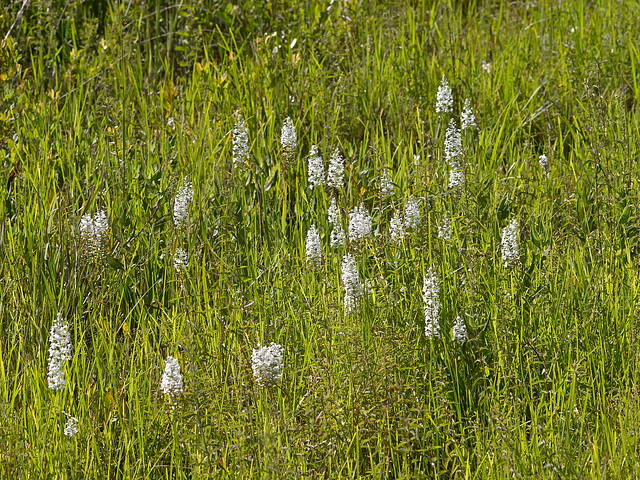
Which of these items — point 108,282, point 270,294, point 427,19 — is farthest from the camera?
point 427,19

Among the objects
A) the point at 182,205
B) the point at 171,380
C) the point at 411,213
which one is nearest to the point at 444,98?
the point at 411,213

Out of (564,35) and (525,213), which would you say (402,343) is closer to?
(525,213)

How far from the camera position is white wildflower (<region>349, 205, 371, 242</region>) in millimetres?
2814

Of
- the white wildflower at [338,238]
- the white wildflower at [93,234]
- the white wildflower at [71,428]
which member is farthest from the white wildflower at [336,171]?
the white wildflower at [71,428]

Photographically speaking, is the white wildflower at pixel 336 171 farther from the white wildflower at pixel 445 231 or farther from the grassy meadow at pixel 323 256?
the white wildflower at pixel 445 231

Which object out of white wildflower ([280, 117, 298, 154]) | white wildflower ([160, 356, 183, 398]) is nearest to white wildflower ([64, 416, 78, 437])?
white wildflower ([160, 356, 183, 398])

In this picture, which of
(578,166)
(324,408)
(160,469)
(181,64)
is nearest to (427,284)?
(324,408)

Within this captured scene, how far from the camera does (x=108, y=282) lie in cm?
303

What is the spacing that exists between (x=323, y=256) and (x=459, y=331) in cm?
79

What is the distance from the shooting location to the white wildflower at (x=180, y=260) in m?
2.85

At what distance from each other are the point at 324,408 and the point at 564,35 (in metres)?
3.69

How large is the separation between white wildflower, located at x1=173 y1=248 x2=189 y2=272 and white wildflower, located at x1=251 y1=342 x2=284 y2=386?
0.74 metres

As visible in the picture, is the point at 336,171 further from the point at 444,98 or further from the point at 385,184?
the point at 444,98

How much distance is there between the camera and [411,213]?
115 inches
